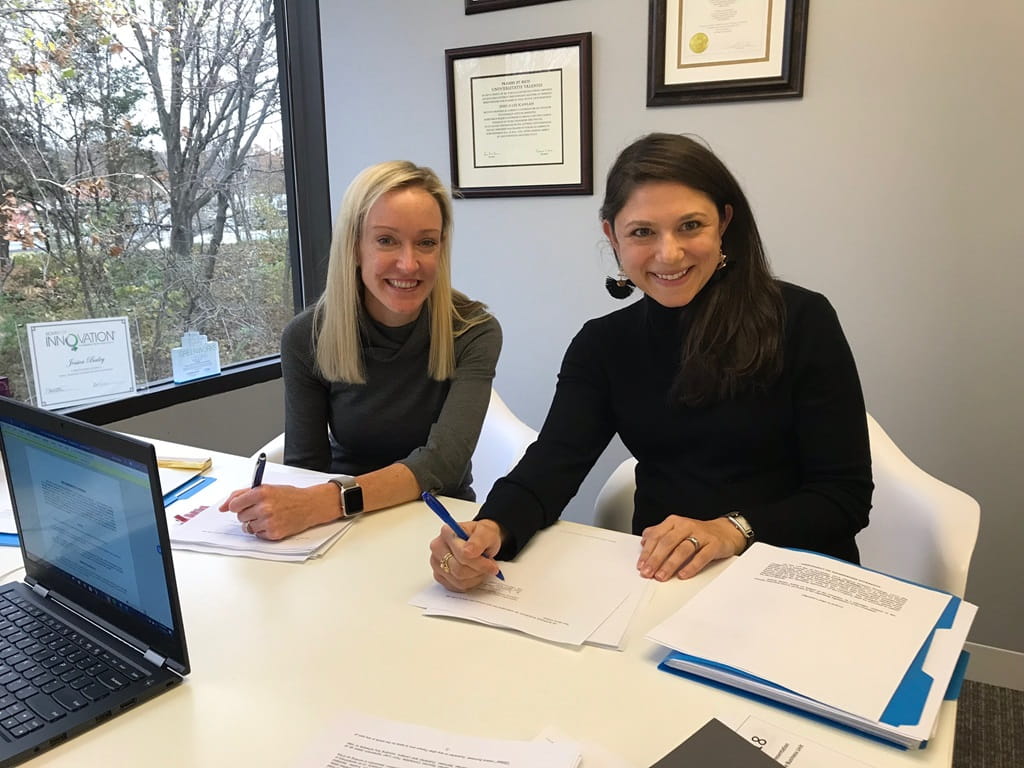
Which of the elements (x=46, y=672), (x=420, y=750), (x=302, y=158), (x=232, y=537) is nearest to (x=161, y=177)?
(x=302, y=158)

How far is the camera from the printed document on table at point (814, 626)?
2.66 feet

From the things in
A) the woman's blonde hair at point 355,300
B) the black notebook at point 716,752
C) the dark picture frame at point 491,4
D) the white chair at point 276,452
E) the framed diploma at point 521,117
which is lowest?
the white chair at point 276,452

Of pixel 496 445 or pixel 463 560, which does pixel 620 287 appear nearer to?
pixel 496 445

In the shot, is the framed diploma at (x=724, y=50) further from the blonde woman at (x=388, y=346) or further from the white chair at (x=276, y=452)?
the white chair at (x=276, y=452)

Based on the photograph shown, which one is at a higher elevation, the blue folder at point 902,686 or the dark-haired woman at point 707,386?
the dark-haired woman at point 707,386

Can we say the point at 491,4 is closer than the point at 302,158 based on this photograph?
Yes

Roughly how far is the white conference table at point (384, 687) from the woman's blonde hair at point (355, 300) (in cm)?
64

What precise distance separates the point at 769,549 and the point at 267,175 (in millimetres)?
2270

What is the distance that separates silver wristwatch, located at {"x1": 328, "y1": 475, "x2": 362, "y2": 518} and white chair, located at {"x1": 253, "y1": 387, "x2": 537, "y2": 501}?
0.49m

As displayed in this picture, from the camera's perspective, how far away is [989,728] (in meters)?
1.90

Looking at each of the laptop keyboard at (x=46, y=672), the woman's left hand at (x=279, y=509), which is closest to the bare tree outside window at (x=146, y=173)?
the woman's left hand at (x=279, y=509)

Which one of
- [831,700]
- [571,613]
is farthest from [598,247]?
[831,700]

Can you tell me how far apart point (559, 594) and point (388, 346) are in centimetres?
84

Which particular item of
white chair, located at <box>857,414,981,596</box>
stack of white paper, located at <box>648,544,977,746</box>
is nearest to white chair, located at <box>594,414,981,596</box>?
white chair, located at <box>857,414,981,596</box>
